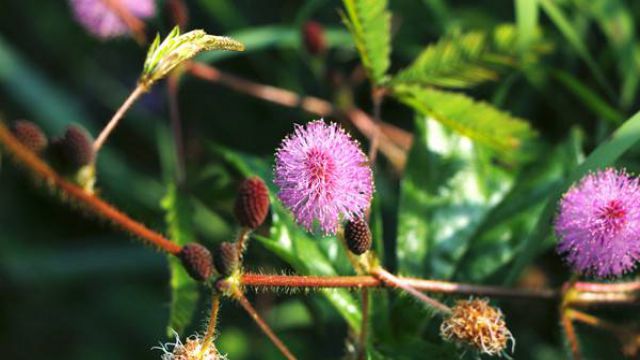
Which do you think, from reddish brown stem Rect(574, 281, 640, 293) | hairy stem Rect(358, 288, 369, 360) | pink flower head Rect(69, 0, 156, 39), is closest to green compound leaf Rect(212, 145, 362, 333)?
hairy stem Rect(358, 288, 369, 360)

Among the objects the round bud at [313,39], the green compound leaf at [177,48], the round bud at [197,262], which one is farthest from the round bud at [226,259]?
the round bud at [313,39]

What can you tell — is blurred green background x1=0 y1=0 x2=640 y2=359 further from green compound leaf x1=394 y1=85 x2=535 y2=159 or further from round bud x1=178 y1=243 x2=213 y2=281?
round bud x1=178 y1=243 x2=213 y2=281

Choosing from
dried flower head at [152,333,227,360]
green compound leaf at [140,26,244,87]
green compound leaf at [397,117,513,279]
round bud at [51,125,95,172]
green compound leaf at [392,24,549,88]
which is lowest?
dried flower head at [152,333,227,360]

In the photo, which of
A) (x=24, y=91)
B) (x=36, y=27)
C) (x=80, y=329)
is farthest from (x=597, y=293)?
(x=36, y=27)

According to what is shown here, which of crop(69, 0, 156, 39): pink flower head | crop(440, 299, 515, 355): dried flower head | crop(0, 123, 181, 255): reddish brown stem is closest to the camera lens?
crop(0, 123, 181, 255): reddish brown stem

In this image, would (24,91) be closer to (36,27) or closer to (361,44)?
(36,27)
